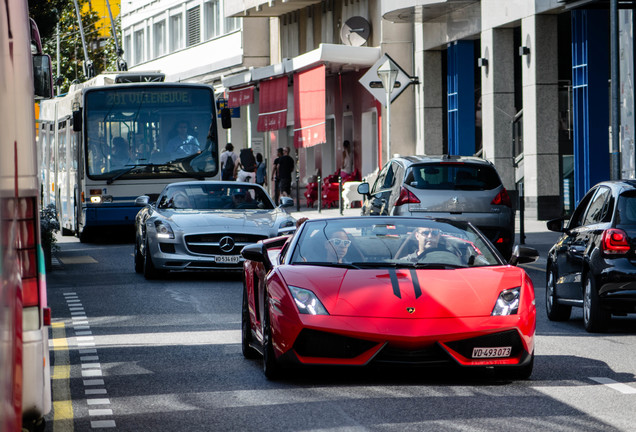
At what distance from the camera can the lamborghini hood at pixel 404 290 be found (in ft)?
30.2

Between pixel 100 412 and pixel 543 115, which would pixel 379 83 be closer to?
pixel 543 115

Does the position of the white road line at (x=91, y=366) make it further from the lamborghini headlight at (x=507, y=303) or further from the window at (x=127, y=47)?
the window at (x=127, y=47)

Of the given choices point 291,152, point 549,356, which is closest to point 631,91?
point 549,356

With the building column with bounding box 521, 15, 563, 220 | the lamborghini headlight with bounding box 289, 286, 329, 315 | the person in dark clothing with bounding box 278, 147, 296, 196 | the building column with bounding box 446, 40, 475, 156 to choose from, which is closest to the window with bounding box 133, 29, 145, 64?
the person in dark clothing with bounding box 278, 147, 296, 196

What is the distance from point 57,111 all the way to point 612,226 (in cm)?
2235

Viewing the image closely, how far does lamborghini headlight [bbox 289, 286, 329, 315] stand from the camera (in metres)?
9.23

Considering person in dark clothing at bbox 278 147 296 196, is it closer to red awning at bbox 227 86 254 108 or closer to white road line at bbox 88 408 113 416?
red awning at bbox 227 86 254 108

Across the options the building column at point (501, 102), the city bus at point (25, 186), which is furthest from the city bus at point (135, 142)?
the city bus at point (25, 186)

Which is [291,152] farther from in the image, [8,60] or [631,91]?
[8,60]

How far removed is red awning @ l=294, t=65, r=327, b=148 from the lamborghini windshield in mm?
28551

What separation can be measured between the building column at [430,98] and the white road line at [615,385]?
28977 millimetres

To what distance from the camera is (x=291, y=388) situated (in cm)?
927

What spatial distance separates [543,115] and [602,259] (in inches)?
711

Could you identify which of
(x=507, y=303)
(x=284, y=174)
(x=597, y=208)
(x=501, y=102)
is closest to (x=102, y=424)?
(x=507, y=303)
